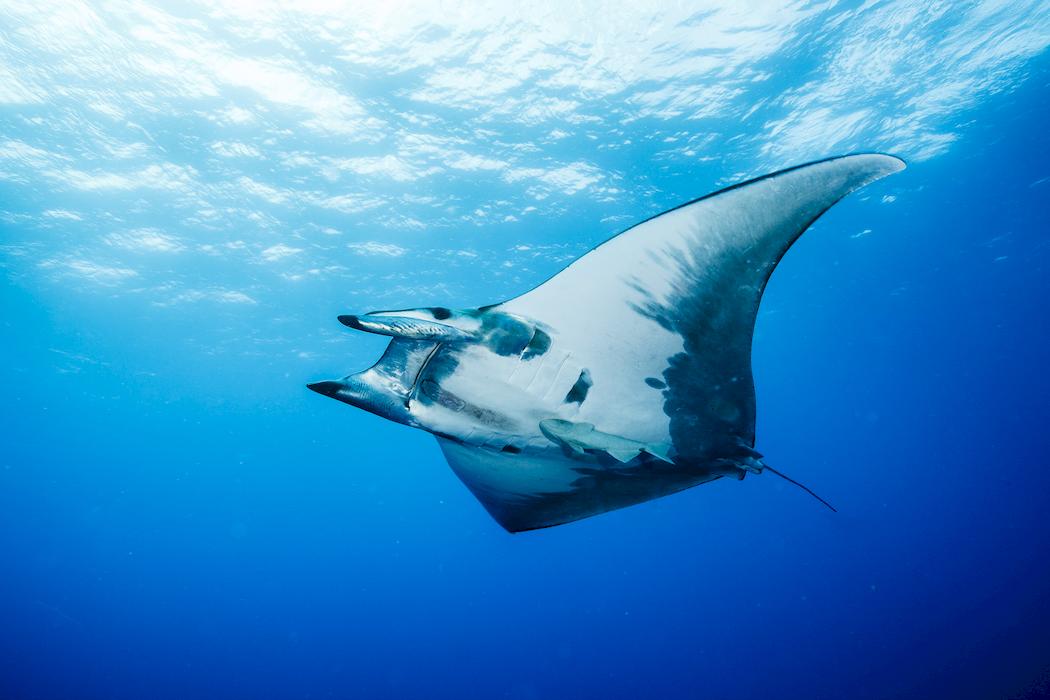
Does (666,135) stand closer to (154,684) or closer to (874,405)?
(874,405)

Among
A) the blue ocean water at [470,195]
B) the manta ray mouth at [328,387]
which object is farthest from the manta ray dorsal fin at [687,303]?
the blue ocean water at [470,195]

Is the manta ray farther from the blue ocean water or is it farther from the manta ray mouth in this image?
the blue ocean water

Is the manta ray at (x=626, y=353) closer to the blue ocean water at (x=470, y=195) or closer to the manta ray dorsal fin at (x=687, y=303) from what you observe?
the manta ray dorsal fin at (x=687, y=303)

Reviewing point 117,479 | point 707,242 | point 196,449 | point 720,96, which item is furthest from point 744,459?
point 117,479

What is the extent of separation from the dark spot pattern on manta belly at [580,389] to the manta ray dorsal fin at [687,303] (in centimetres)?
4

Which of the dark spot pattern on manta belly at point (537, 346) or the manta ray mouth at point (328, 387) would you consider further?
the dark spot pattern on manta belly at point (537, 346)

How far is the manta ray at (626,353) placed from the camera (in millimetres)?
2191

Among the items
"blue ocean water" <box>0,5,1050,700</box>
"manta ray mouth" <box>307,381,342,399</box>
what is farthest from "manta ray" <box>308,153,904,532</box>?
"blue ocean water" <box>0,5,1050,700</box>

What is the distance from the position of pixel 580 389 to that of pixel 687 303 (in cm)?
70

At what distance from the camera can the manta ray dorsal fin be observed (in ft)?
7.32

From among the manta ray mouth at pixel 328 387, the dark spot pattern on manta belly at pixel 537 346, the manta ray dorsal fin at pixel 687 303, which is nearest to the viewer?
the manta ray mouth at pixel 328 387

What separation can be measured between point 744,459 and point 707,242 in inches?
52.2

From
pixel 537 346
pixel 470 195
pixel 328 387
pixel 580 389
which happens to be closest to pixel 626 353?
pixel 580 389

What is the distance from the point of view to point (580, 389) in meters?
2.70
